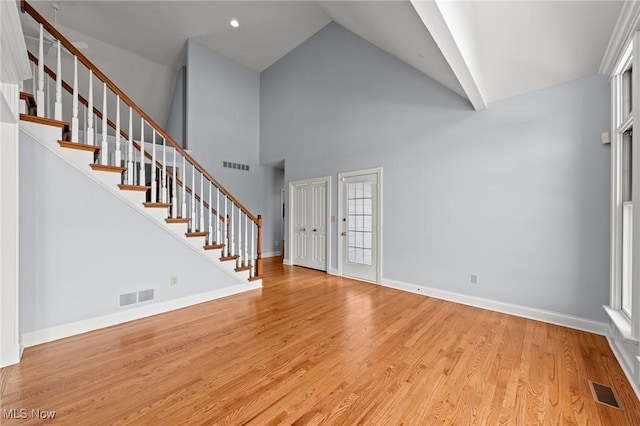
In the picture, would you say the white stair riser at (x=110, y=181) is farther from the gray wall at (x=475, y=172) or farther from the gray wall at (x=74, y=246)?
the gray wall at (x=475, y=172)

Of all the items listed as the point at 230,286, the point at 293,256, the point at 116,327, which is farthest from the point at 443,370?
the point at 293,256

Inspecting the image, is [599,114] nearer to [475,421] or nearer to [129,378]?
[475,421]

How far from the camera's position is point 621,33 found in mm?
2139

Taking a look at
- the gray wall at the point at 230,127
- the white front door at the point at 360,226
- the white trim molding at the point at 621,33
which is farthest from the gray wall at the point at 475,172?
the gray wall at the point at 230,127

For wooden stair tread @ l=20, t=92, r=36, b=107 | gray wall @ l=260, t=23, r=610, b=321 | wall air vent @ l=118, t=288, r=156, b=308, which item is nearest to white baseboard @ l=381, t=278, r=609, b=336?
gray wall @ l=260, t=23, r=610, b=321

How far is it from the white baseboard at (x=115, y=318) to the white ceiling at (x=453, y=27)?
4.06m

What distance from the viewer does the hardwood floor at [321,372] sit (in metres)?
1.65

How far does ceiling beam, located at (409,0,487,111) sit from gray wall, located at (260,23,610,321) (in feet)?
2.05

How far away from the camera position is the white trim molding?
6.25 ft

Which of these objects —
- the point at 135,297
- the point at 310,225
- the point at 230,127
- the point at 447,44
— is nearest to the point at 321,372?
the point at 135,297

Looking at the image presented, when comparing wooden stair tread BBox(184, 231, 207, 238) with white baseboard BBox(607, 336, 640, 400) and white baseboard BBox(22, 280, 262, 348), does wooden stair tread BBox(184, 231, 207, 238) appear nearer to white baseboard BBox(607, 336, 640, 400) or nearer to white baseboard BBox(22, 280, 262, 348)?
white baseboard BBox(22, 280, 262, 348)

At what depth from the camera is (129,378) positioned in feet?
6.49

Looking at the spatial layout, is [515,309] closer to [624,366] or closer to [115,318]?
[624,366]

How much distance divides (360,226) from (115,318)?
12.5ft
